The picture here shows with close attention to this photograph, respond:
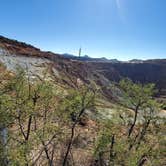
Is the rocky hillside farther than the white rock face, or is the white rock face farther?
the rocky hillside

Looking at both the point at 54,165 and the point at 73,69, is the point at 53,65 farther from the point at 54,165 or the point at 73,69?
the point at 54,165

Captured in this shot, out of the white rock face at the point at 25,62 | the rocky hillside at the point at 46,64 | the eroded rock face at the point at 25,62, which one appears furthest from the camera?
the rocky hillside at the point at 46,64

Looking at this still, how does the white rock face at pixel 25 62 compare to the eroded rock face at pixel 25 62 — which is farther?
the eroded rock face at pixel 25 62

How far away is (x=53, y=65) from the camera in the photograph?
68.1 meters

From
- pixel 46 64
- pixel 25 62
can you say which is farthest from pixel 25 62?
pixel 46 64

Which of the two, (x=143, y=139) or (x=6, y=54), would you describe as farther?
(x=6, y=54)

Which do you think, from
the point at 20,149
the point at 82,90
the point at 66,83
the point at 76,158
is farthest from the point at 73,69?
the point at 20,149

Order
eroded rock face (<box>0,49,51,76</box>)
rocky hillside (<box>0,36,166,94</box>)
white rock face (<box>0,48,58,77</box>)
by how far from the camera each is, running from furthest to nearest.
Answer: rocky hillside (<box>0,36,166,94</box>), eroded rock face (<box>0,49,51,76</box>), white rock face (<box>0,48,58,77</box>)

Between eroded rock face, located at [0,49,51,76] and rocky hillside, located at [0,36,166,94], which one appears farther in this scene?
rocky hillside, located at [0,36,166,94]

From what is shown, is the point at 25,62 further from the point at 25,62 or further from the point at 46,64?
the point at 46,64

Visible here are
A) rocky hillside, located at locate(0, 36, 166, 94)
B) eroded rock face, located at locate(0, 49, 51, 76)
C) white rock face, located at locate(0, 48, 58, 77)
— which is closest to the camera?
white rock face, located at locate(0, 48, 58, 77)

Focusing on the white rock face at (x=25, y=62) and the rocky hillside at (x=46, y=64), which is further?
the rocky hillside at (x=46, y=64)

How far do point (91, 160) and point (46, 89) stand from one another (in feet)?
33.4

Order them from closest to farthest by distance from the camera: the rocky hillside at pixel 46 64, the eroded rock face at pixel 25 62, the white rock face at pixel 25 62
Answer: the white rock face at pixel 25 62, the eroded rock face at pixel 25 62, the rocky hillside at pixel 46 64
